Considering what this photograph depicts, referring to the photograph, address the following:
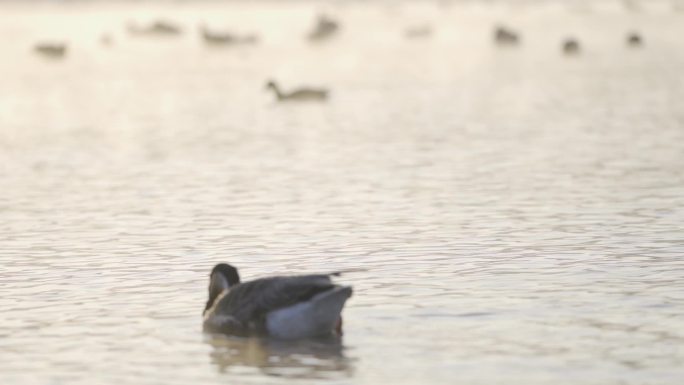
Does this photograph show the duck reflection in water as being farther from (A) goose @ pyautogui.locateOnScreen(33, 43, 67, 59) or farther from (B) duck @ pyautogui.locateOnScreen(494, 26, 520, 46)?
(B) duck @ pyautogui.locateOnScreen(494, 26, 520, 46)

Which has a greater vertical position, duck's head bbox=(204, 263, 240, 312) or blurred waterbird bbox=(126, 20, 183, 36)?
blurred waterbird bbox=(126, 20, 183, 36)

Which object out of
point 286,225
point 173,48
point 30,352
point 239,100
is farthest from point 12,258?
point 173,48

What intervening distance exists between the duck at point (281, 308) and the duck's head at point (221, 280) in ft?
0.50

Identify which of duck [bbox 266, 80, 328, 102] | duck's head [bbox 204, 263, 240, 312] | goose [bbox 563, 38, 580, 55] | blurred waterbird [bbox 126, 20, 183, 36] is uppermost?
blurred waterbird [bbox 126, 20, 183, 36]

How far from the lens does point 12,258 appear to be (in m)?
19.5

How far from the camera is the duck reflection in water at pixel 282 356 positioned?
13.4m

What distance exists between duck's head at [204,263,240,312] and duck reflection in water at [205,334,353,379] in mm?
627

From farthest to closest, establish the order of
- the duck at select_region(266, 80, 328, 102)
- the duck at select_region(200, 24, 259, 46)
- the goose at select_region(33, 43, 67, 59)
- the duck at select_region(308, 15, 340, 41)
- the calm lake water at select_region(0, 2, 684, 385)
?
1. the duck at select_region(308, 15, 340, 41)
2. the duck at select_region(200, 24, 259, 46)
3. the goose at select_region(33, 43, 67, 59)
4. the duck at select_region(266, 80, 328, 102)
5. the calm lake water at select_region(0, 2, 684, 385)

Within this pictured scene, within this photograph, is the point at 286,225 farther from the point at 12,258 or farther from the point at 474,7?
the point at 474,7

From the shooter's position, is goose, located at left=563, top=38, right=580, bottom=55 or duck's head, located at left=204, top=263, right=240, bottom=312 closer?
duck's head, located at left=204, top=263, right=240, bottom=312

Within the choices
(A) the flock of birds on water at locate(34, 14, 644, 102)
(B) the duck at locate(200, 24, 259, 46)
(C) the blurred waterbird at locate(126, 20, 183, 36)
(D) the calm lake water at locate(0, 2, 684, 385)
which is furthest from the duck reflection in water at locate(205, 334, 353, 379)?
(C) the blurred waterbird at locate(126, 20, 183, 36)

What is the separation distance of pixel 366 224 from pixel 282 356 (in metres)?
7.18

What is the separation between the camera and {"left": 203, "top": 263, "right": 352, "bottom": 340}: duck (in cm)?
1398

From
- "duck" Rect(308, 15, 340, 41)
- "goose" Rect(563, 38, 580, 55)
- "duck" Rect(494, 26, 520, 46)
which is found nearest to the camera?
"goose" Rect(563, 38, 580, 55)
